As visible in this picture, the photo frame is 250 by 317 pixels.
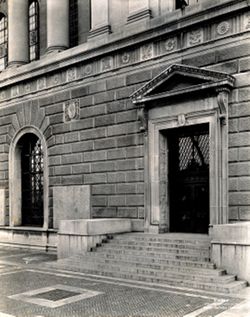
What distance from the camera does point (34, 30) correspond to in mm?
23609

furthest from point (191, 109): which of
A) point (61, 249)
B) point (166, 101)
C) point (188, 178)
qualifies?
point (61, 249)

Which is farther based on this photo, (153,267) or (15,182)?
(15,182)

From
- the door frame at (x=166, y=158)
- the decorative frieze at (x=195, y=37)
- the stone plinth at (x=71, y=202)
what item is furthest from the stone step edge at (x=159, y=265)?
the decorative frieze at (x=195, y=37)

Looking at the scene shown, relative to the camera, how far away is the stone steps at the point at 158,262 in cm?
1151

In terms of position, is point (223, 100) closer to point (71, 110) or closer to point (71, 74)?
point (71, 110)

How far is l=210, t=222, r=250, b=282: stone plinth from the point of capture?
37.8ft

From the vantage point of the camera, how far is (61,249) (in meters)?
16.1

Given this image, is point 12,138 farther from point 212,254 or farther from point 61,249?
point 212,254

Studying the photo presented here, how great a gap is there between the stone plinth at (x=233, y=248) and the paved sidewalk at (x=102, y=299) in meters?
0.75

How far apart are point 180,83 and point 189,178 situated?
10.9ft

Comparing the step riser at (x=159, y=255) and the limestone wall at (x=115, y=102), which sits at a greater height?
the limestone wall at (x=115, y=102)

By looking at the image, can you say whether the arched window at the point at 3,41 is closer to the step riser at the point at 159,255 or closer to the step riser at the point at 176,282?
the step riser at the point at 159,255

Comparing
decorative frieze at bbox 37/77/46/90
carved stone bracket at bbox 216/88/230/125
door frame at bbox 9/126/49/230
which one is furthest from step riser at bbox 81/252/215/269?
decorative frieze at bbox 37/77/46/90

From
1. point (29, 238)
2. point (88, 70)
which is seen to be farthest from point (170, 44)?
point (29, 238)
